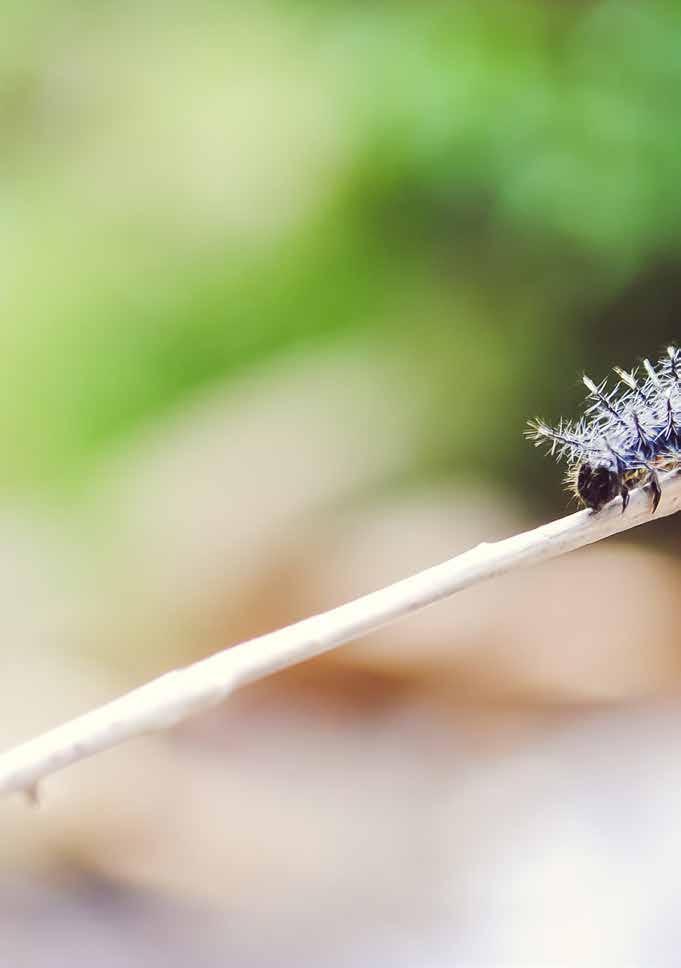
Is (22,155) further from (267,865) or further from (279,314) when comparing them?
(267,865)

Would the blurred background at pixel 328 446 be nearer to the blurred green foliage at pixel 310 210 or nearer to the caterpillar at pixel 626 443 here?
the blurred green foliage at pixel 310 210

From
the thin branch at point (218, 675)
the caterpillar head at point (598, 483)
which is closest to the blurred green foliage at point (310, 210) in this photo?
Answer: the caterpillar head at point (598, 483)

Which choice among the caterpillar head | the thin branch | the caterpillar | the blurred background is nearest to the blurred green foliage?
the blurred background

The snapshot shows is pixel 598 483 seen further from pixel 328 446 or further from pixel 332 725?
pixel 328 446

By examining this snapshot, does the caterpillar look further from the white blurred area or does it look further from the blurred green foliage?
the blurred green foliage

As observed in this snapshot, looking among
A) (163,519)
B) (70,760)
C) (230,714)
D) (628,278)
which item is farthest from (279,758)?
(70,760)

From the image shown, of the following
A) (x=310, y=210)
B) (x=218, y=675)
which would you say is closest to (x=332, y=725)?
(x=310, y=210)

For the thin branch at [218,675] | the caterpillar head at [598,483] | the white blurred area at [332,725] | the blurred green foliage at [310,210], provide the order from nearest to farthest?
the thin branch at [218,675] < the caterpillar head at [598,483] < the white blurred area at [332,725] < the blurred green foliage at [310,210]
